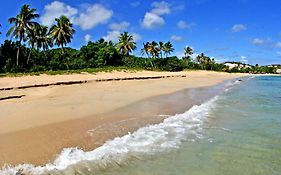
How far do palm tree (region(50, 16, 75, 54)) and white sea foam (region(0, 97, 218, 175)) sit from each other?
159ft

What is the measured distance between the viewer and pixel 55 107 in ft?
49.0

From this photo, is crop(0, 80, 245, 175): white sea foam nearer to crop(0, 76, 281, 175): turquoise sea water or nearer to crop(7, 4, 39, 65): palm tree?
crop(0, 76, 281, 175): turquoise sea water

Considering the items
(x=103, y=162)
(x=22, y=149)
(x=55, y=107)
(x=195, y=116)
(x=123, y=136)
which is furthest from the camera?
(x=55, y=107)

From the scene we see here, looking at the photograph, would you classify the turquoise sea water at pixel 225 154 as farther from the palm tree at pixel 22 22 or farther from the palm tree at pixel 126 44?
the palm tree at pixel 126 44

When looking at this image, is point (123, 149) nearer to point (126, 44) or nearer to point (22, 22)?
point (22, 22)

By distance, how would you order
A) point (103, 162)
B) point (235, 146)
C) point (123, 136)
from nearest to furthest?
point (103, 162), point (235, 146), point (123, 136)

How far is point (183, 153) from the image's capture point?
8.32m

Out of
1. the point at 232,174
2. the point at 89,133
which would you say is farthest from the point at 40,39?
the point at 232,174

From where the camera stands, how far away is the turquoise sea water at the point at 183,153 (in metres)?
6.96

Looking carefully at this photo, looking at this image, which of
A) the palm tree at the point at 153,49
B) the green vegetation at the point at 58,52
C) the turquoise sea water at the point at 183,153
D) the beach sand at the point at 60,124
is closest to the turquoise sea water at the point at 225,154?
the turquoise sea water at the point at 183,153

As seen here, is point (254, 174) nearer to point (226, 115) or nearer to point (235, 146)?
point (235, 146)

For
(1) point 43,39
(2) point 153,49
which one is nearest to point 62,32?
(1) point 43,39

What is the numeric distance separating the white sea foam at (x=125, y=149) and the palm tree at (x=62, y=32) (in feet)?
159

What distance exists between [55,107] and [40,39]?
161 ft
